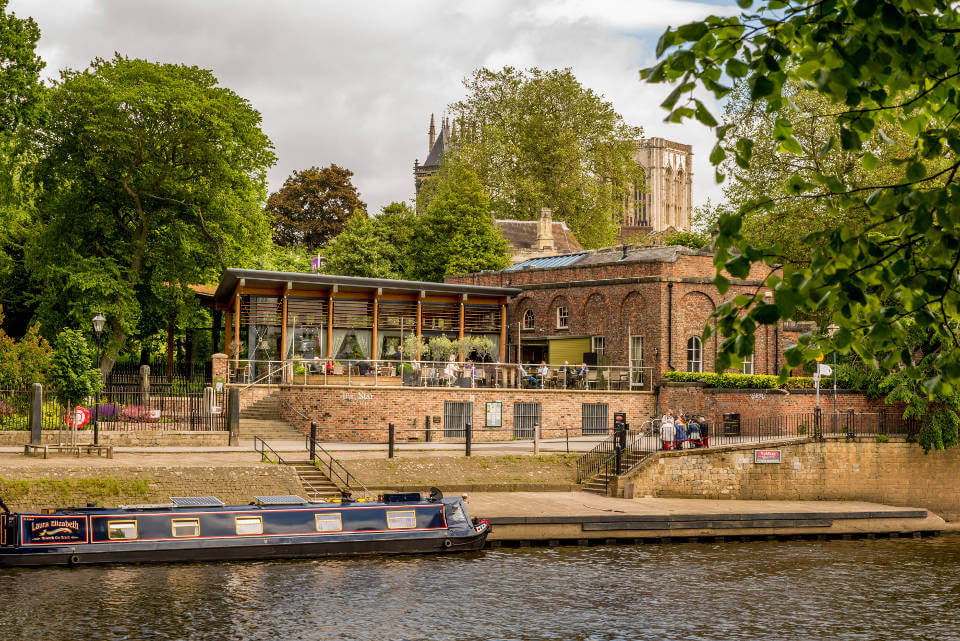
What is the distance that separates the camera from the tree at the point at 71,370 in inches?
1067

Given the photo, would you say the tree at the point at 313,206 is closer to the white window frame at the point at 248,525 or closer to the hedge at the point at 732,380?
the hedge at the point at 732,380

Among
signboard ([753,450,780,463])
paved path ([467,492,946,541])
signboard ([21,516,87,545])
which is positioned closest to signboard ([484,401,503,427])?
paved path ([467,492,946,541])

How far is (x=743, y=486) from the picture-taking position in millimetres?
32688

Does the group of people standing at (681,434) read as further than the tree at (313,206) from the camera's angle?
No

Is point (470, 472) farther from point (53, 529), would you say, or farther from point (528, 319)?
point (528, 319)

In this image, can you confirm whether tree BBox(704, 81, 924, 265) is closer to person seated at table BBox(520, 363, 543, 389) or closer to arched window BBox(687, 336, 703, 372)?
arched window BBox(687, 336, 703, 372)

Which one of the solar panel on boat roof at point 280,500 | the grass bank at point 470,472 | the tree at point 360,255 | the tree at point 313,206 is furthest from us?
the tree at point 313,206

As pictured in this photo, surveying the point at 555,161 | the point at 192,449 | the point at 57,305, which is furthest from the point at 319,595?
the point at 555,161

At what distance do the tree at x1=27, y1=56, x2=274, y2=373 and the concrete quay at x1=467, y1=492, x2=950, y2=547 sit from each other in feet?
61.2

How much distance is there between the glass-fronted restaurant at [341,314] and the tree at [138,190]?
2649 mm

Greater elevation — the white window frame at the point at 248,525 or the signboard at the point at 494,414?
the signboard at the point at 494,414

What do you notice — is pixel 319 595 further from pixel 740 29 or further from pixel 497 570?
pixel 740 29

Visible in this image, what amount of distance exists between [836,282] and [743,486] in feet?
90.4

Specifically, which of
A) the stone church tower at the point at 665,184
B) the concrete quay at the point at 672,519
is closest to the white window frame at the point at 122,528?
the concrete quay at the point at 672,519
